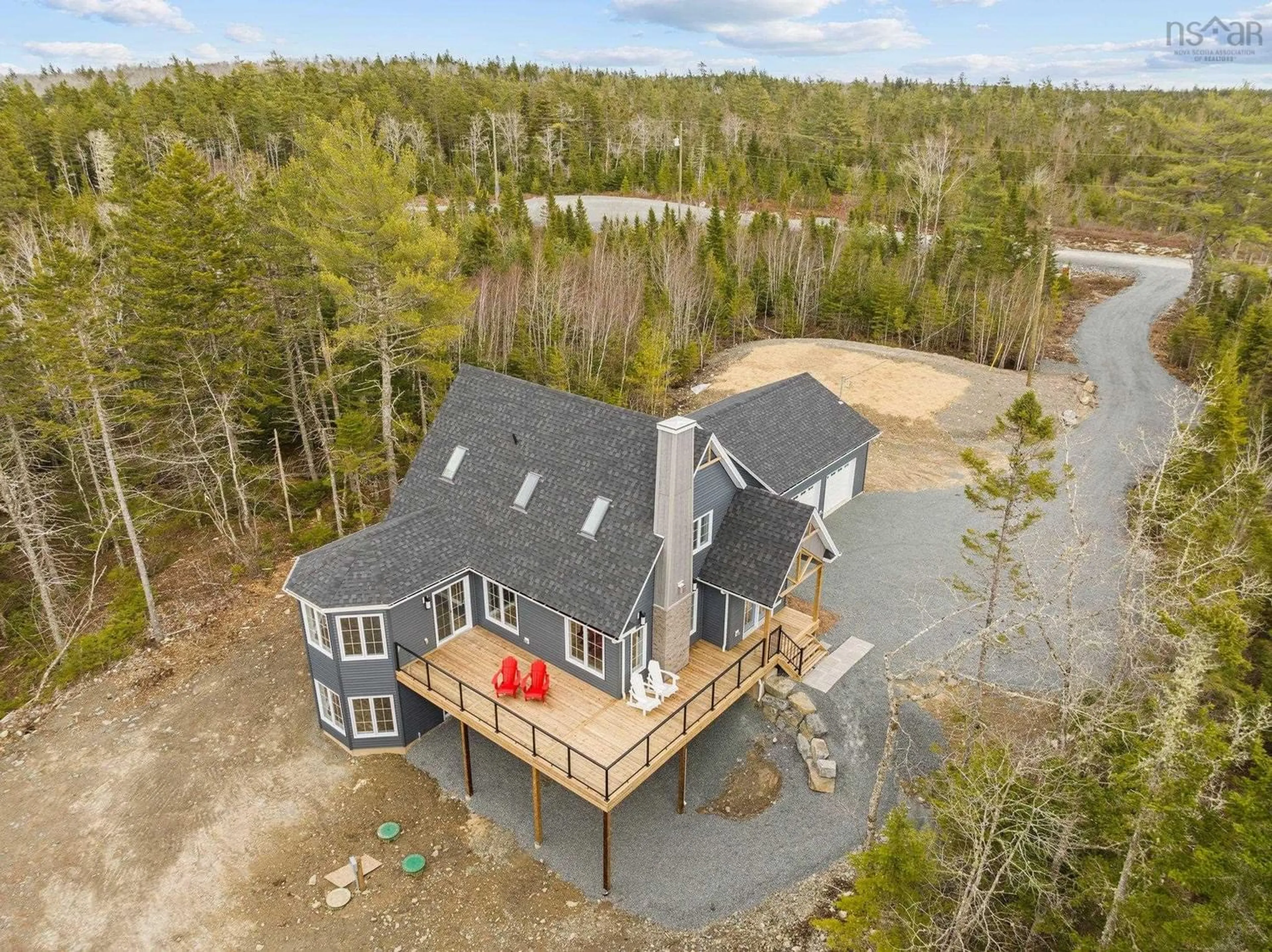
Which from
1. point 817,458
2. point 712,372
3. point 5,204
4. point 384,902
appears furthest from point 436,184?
point 384,902

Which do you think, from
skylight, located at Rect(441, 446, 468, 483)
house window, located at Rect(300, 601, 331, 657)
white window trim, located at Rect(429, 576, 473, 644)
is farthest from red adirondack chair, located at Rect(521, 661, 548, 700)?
skylight, located at Rect(441, 446, 468, 483)

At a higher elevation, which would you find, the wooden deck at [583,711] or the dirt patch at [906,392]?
the wooden deck at [583,711]

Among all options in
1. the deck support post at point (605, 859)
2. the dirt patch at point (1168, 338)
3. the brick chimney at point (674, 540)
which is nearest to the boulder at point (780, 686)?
the brick chimney at point (674, 540)

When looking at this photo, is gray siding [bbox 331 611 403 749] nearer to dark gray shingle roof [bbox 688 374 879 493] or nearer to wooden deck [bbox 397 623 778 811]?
wooden deck [bbox 397 623 778 811]

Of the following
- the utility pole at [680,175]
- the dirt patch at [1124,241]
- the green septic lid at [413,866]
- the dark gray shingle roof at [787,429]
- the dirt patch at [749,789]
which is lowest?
the green septic lid at [413,866]

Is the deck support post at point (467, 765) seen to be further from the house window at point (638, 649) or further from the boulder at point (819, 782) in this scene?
the boulder at point (819, 782)

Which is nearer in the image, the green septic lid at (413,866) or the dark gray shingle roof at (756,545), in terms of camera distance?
the green septic lid at (413,866)

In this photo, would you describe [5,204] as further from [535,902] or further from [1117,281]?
[1117,281]

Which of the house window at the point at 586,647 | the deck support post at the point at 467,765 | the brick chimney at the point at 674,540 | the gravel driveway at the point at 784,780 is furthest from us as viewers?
the house window at the point at 586,647
